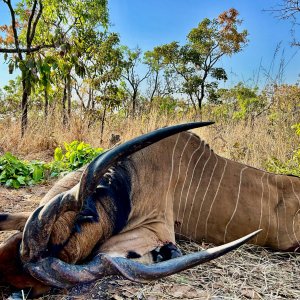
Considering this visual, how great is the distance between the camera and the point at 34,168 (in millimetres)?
5070

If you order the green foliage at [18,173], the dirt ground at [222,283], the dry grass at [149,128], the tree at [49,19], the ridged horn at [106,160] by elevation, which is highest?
the tree at [49,19]

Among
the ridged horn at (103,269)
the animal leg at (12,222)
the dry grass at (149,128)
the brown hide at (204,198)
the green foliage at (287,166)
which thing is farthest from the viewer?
the dry grass at (149,128)

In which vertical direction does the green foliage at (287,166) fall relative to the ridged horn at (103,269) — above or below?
above

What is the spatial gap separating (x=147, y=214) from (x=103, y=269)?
2.89 feet

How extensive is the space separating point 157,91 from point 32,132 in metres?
12.6

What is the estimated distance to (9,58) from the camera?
313 inches

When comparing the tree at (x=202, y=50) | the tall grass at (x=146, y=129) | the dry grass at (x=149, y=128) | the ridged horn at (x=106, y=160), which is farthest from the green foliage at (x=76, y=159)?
the tree at (x=202, y=50)

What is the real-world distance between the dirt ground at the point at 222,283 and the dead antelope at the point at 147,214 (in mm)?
125

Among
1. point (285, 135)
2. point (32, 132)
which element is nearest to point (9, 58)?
point (32, 132)

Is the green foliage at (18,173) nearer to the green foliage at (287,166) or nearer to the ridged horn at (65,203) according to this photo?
the green foliage at (287,166)

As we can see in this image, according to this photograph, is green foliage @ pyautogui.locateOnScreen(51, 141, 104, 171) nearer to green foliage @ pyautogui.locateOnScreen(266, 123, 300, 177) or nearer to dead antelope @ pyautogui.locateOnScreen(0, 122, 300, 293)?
green foliage @ pyautogui.locateOnScreen(266, 123, 300, 177)

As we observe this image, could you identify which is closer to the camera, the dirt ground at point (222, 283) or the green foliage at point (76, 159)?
the dirt ground at point (222, 283)

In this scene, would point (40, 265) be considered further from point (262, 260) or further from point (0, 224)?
point (262, 260)

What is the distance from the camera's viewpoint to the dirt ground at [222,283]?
2115 millimetres
